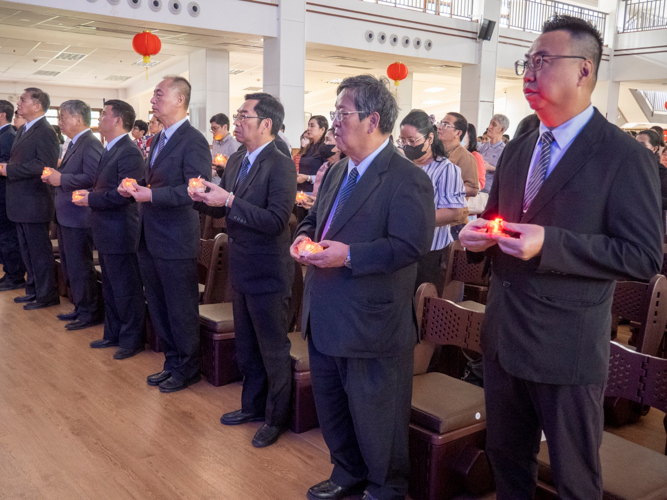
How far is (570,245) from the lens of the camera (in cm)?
124

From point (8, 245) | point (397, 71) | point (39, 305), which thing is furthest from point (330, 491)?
point (397, 71)

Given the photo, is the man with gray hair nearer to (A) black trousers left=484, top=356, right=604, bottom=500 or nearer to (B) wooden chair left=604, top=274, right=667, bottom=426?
(B) wooden chair left=604, top=274, right=667, bottom=426

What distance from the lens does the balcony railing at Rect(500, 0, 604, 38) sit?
1255 cm

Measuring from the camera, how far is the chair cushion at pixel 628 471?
1.57 meters

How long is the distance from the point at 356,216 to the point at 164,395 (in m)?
1.68

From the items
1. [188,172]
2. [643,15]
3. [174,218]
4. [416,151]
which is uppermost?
[643,15]

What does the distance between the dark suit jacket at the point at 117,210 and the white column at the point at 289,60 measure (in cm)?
576

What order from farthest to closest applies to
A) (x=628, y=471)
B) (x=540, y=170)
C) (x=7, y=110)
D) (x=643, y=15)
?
(x=643, y=15) < (x=7, y=110) < (x=628, y=471) < (x=540, y=170)

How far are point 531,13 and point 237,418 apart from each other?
42.5ft

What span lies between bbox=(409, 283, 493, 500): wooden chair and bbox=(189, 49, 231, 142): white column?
9.02 m

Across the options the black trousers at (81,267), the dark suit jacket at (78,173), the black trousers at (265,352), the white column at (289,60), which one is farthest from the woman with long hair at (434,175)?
the white column at (289,60)

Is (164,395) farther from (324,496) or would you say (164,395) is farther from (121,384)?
(324,496)

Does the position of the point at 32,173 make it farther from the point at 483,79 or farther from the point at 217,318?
the point at 483,79

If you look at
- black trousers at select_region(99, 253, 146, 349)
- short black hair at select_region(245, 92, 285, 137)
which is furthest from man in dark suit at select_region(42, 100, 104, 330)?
short black hair at select_region(245, 92, 285, 137)
